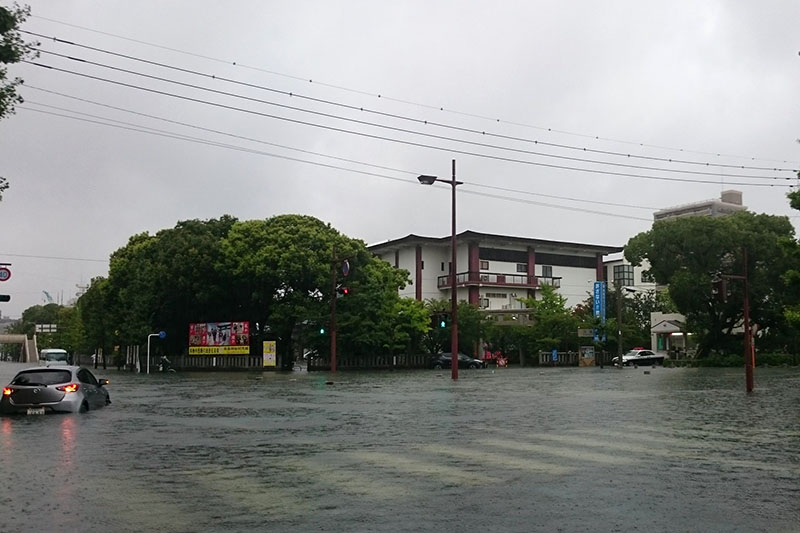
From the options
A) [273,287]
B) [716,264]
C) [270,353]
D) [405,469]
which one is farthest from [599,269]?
[405,469]

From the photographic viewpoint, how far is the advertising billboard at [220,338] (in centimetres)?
6141

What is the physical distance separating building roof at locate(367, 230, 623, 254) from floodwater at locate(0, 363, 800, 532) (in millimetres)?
62486

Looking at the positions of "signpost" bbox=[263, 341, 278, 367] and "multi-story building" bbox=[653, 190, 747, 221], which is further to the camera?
"multi-story building" bbox=[653, 190, 747, 221]

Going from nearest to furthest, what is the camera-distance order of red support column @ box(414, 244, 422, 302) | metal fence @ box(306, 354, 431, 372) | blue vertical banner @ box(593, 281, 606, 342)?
1. metal fence @ box(306, 354, 431, 372)
2. blue vertical banner @ box(593, 281, 606, 342)
3. red support column @ box(414, 244, 422, 302)

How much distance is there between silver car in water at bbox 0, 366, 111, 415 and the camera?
19.6 metres

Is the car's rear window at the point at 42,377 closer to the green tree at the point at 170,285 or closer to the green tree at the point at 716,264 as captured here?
the green tree at the point at 170,285

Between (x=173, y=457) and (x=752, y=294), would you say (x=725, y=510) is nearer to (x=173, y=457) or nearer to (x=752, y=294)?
(x=173, y=457)

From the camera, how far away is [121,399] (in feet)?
88.9

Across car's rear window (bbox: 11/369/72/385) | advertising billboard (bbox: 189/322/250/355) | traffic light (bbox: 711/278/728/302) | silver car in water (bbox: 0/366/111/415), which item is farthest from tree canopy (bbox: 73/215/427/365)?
car's rear window (bbox: 11/369/72/385)

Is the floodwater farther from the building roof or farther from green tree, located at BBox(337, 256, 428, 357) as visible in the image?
the building roof

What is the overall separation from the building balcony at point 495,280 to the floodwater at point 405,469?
61841 mm

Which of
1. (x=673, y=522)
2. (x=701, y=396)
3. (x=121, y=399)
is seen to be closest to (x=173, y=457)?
(x=673, y=522)

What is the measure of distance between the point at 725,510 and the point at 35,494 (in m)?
7.51

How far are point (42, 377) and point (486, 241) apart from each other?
68.1 metres
